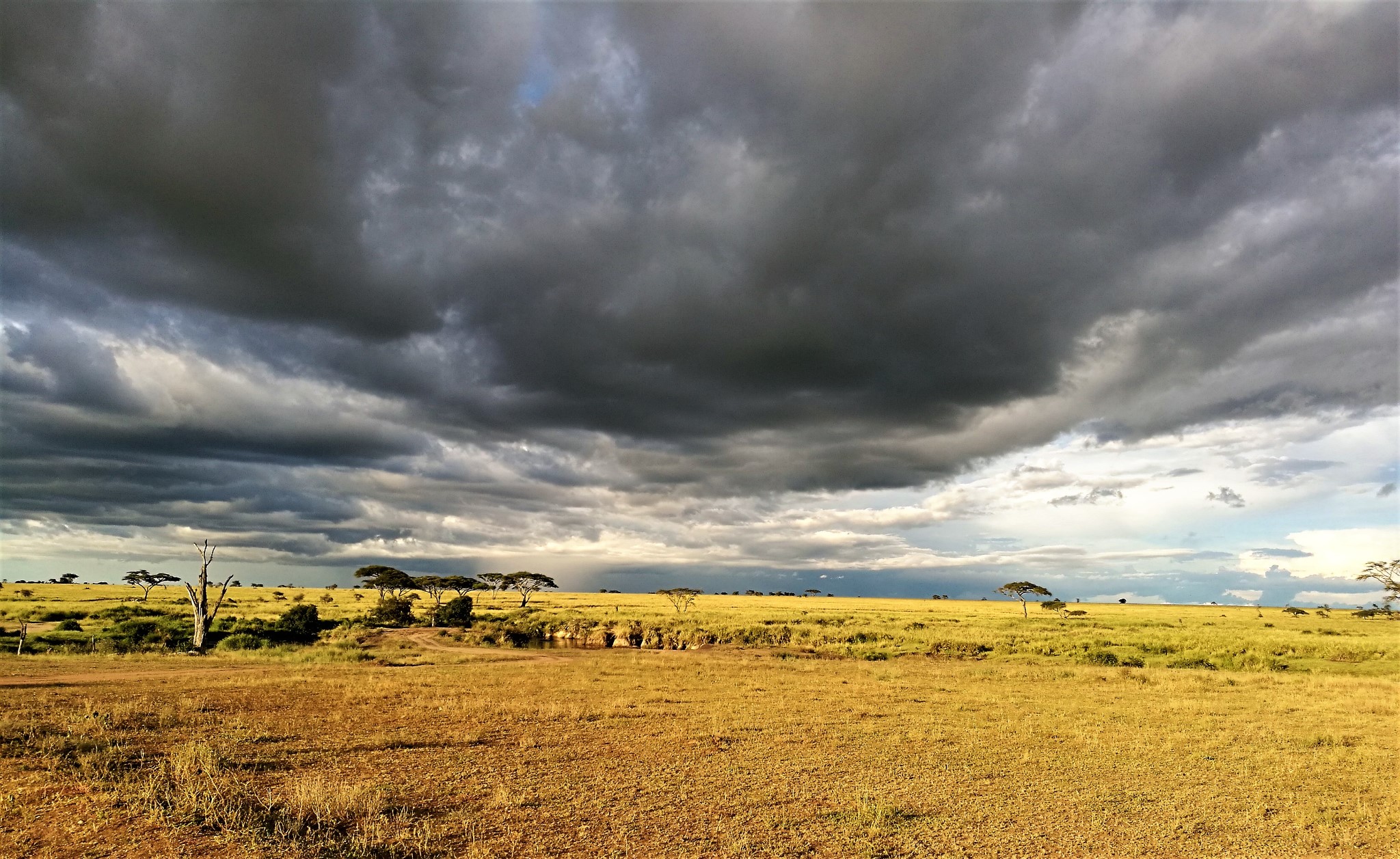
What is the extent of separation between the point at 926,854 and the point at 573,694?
17.4 meters

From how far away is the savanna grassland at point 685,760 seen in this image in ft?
35.8

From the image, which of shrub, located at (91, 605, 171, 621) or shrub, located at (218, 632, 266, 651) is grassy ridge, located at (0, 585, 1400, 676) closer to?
shrub, located at (91, 605, 171, 621)

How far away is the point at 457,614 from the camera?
7094 centimetres

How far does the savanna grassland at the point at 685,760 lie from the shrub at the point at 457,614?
3115 centimetres

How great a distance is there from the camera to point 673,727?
19.8m

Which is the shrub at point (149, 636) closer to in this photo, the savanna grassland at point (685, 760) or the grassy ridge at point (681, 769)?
the savanna grassland at point (685, 760)

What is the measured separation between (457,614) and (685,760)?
60785 millimetres

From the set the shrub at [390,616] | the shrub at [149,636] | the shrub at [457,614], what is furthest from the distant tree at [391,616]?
the shrub at [149,636]

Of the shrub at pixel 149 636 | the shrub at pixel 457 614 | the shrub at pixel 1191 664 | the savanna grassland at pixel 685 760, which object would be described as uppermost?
the savanna grassland at pixel 685 760

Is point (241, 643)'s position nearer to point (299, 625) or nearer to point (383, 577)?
point (299, 625)

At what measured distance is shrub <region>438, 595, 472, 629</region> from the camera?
6719 centimetres

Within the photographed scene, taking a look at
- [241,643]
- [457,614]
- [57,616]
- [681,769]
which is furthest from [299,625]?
[681,769]

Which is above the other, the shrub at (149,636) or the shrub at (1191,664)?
the shrub at (149,636)

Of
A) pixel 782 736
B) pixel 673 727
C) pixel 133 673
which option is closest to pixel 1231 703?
pixel 782 736
